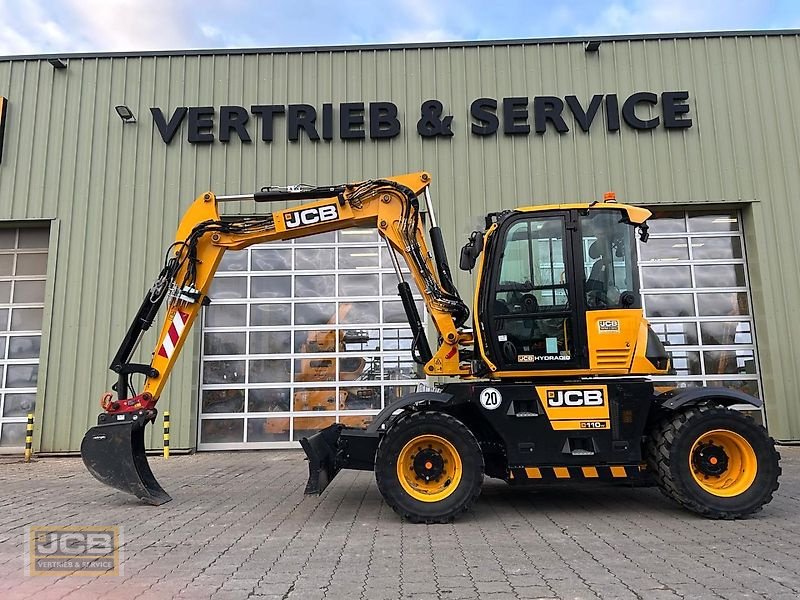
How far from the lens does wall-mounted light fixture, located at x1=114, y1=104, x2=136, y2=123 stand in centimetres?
1190

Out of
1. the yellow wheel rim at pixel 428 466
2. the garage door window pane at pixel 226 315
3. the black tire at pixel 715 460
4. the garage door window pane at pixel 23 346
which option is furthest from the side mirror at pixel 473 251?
→ the garage door window pane at pixel 23 346

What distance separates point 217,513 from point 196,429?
573 cm

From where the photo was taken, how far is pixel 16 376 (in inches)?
475

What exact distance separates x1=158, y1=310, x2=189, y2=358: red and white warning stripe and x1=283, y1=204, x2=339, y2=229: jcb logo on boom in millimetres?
1645

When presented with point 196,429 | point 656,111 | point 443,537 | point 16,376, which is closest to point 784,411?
point 656,111

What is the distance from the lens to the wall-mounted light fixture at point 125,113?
39.0ft

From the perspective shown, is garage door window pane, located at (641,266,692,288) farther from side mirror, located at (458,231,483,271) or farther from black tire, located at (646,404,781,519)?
side mirror, located at (458,231,483,271)

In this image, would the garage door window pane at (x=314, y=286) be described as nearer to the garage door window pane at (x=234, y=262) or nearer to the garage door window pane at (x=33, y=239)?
the garage door window pane at (x=234, y=262)

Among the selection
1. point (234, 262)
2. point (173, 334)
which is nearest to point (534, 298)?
point (173, 334)

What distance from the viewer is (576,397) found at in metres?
5.77

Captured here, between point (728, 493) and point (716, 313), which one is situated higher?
point (716, 313)

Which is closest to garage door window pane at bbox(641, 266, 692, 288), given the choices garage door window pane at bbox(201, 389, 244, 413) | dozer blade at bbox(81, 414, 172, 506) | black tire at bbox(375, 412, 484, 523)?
black tire at bbox(375, 412, 484, 523)

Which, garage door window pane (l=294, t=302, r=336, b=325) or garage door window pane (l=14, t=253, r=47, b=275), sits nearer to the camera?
garage door window pane (l=294, t=302, r=336, b=325)

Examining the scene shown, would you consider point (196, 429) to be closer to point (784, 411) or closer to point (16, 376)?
point (16, 376)
